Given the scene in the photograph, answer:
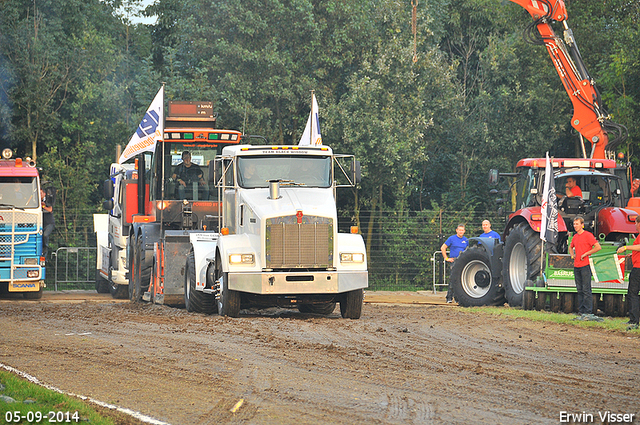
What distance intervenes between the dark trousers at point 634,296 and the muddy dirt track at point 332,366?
0.74 m

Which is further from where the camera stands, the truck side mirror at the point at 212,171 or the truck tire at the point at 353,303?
the truck side mirror at the point at 212,171

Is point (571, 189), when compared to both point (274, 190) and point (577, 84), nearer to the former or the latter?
point (577, 84)

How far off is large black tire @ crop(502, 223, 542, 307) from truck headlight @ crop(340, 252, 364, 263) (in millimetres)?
3965

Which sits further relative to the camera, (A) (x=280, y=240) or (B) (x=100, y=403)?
(A) (x=280, y=240)

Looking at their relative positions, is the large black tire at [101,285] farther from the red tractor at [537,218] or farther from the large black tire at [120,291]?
the red tractor at [537,218]

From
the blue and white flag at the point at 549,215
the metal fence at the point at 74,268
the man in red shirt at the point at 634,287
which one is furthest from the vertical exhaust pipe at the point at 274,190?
the metal fence at the point at 74,268

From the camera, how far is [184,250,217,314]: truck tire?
56.1 ft

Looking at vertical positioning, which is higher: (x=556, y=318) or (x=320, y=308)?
(x=320, y=308)

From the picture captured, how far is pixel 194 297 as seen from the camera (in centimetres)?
1720

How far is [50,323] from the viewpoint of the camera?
15516mm

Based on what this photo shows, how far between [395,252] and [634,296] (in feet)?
46.2

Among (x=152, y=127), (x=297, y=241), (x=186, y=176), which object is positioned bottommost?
(x=297, y=241)

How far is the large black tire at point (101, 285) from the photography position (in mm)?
26969
